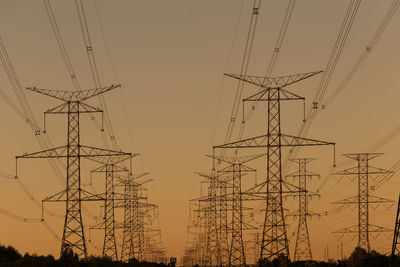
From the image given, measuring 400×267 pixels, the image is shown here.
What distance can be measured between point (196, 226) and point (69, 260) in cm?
10822

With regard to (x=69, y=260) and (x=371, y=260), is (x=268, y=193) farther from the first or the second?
(x=371, y=260)

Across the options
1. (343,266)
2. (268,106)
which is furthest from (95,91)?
(343,266)

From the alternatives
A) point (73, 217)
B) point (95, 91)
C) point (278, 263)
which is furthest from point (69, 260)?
point (278, 263)

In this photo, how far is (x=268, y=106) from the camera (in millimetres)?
73250

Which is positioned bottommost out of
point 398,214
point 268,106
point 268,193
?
point 398,214

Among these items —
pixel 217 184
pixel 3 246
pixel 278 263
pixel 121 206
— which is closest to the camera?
pixel 278 263

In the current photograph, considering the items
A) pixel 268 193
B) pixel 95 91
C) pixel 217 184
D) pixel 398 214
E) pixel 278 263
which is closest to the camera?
pixel 398 214

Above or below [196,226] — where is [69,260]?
below

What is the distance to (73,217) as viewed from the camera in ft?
251

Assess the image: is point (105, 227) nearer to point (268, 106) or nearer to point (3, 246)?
point (3, 246)

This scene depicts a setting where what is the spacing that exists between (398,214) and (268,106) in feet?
80.5

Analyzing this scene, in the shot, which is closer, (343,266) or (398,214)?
(398,214)

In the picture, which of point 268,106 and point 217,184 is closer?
point 268,106

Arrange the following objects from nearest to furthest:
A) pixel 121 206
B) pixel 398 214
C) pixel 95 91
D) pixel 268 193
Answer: pixel 398 214 < pixel 268 193 < pixel 95 91 < pixel 121 206
